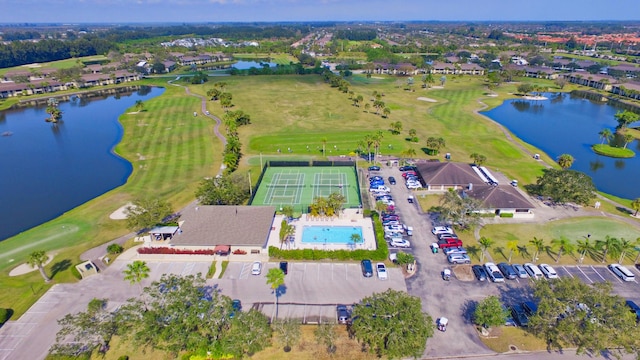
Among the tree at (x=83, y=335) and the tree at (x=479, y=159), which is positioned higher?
the tree at (x=479, y=159)

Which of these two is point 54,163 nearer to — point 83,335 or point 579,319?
point 83,335

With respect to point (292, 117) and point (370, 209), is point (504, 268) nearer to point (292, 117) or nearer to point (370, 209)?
point (370, 209)

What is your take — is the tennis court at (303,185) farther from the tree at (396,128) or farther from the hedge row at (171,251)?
the tree at (396,128)

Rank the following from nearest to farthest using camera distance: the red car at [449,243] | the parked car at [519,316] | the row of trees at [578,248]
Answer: the parked car at [519,316] → the row of trees at [578,248] → the red car at [449,243]

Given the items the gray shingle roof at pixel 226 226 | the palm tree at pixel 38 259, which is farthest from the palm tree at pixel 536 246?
the palm tree at pixel 38 259

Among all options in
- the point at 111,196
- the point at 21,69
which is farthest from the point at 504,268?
the point at 21,69

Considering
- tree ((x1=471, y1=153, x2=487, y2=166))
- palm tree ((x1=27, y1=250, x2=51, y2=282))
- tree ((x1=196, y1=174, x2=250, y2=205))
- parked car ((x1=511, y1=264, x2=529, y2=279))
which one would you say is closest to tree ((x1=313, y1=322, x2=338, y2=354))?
parked car ((x1=511, y1=264, x2=529, y2=279))
